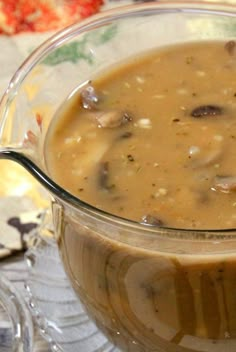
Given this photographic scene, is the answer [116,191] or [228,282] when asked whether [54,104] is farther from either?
[228,282]

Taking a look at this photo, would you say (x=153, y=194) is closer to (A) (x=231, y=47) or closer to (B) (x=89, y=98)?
(B) (x=89, y=98)

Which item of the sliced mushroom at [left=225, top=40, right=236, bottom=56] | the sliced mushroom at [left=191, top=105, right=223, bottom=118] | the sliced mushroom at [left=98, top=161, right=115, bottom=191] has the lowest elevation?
the sliced mushroom at [left=98, top=161, right=115, bottom=191]

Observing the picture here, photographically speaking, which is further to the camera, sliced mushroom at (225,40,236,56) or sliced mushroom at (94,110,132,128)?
sliced mushroom at (225,40,236,56)

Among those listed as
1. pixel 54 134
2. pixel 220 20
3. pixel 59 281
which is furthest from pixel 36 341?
pixel 220 20

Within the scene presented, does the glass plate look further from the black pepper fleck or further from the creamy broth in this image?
the black pepper fleck

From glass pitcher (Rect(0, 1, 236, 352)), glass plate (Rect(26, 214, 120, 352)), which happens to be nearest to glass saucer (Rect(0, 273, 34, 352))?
glass plate (Rect(26, 214, 120, 352))

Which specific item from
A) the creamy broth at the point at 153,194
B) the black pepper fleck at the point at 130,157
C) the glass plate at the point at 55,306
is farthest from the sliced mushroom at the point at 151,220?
the glass plate at the point at 55,306

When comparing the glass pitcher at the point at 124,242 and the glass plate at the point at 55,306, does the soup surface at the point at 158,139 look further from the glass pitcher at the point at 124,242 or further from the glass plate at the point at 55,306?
the glass plate at the point at 55,306

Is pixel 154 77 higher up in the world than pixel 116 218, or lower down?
higher up
